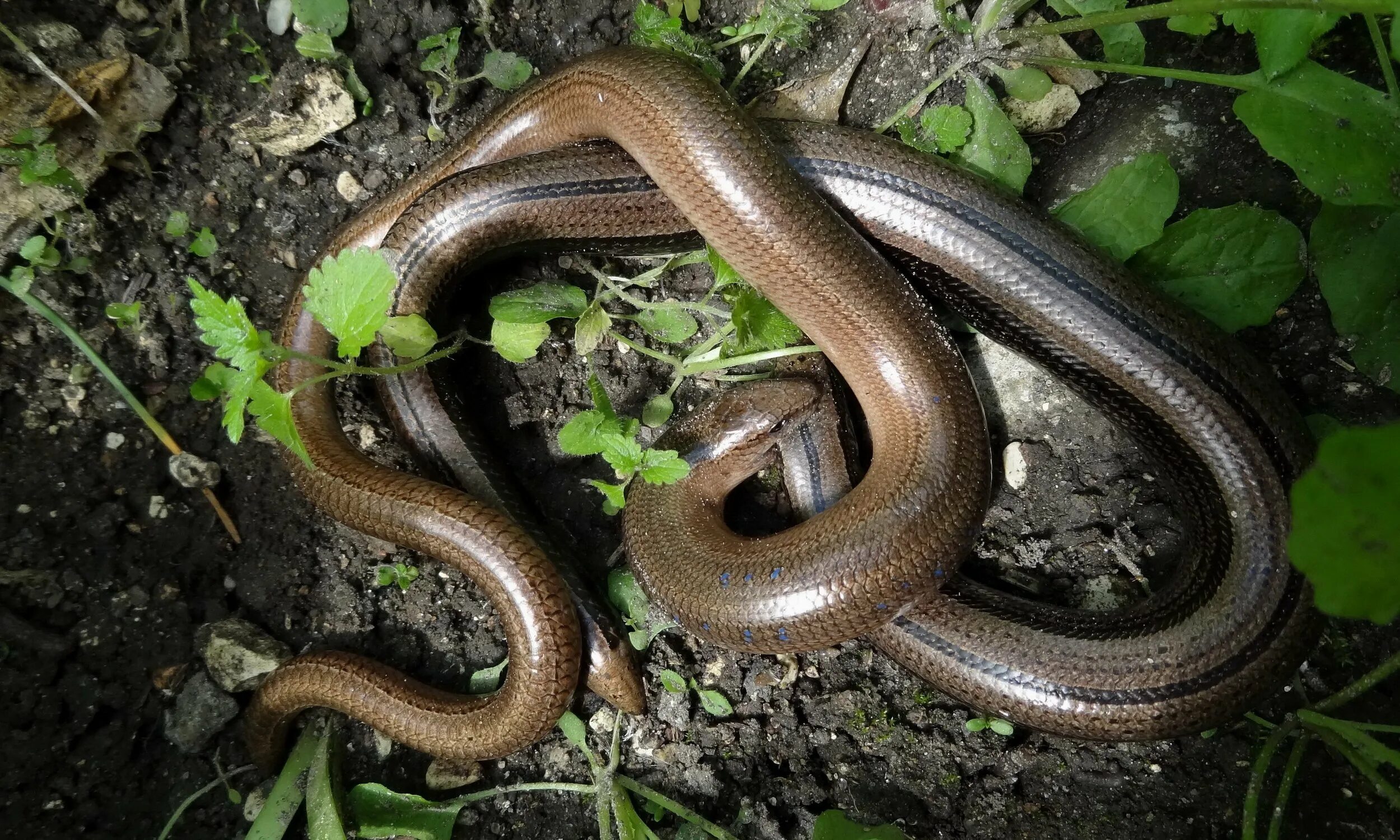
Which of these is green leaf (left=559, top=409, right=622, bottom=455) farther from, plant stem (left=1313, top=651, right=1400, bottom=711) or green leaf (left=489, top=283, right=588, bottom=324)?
plant stem (left=1313, top=651, right=1400, bottom=711)

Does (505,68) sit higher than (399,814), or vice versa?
(505,68)

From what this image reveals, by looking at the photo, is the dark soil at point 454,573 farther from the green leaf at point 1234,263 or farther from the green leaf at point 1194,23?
the green leaf at point 1194,23

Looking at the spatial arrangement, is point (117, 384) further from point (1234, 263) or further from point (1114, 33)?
point (1234, 263)

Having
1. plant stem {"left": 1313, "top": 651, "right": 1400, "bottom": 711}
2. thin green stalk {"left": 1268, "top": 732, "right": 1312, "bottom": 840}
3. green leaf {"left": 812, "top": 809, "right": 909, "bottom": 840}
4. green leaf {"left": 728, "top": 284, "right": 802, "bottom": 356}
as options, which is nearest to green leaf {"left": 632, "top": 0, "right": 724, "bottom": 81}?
green leaf {"left": 728, "top": 284, "right": 802, "bottom": 356}

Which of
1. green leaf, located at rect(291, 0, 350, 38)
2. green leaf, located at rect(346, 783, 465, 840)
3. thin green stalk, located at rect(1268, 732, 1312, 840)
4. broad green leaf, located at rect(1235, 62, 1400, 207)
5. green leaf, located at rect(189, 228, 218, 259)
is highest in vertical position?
green leaf, located at rect(291, 0, 350, 38)

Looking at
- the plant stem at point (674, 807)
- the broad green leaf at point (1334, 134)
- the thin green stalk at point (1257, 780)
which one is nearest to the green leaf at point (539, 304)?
the plant stem at point (674, 807)

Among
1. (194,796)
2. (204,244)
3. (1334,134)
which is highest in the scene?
(204,244)

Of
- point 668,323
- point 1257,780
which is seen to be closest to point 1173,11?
point 668,323
